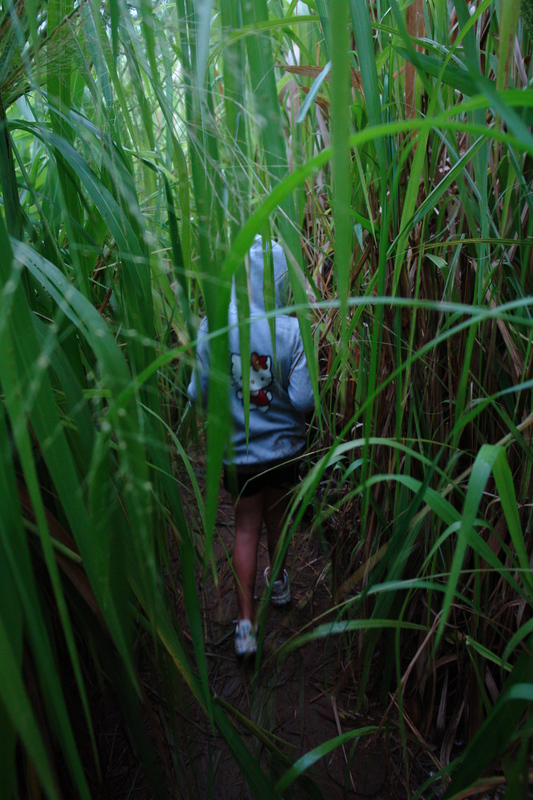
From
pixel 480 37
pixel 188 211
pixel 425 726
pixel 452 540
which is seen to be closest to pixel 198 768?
pixel 425 726

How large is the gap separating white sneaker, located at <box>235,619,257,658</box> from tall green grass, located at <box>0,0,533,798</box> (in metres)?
0.30

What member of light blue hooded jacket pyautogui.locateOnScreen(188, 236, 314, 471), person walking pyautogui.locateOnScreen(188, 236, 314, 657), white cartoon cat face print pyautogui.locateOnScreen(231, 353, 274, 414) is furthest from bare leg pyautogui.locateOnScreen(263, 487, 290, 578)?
white cartoon cat face print pyautogui.locateOnScreen(231, 353, 274, 414)

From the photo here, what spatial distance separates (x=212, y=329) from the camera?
35 cm

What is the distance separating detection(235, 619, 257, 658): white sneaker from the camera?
104 centimetres

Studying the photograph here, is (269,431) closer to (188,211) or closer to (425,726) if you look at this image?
(425,726)

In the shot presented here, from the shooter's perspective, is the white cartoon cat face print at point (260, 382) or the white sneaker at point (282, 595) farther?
the white sneaker at point (282, 595)

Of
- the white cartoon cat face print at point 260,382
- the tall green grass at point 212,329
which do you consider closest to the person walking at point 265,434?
the white cartoon cat face print at point 260,382

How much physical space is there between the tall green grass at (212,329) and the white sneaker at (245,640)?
298 millimetres

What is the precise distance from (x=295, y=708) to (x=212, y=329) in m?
0.85

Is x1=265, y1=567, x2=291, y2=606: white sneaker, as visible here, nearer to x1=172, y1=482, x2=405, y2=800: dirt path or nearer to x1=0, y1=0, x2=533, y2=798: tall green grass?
x1=172, y1=482, x2=405, y2=800: dirt path

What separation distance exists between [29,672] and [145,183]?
0.58 metres

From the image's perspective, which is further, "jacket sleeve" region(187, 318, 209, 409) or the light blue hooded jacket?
the light blue hooded jacket

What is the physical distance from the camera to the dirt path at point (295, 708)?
0.74 meters

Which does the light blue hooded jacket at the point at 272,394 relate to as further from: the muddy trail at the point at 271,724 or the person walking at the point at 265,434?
the muddy trail at the point at 271,724
